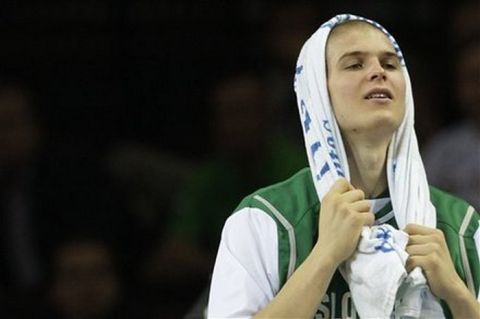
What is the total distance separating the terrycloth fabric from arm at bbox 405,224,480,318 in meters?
0.09

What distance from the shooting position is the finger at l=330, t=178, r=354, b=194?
341 centimetres

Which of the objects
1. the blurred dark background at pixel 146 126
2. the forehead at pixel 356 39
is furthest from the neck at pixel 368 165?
A: the blurred dark background at pixel 146 126

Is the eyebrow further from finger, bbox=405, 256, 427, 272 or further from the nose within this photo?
finger, bbox=405, 256, 427, 272

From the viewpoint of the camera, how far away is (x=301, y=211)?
3490mm

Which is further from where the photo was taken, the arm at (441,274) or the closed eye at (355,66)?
the closed eye at (355,66)

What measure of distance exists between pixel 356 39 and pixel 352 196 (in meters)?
0.41

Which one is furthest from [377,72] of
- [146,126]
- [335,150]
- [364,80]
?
[146,126]

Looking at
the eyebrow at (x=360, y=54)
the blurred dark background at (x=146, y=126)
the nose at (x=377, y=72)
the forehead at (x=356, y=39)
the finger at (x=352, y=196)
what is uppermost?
the forehead at (x=356, y=39)

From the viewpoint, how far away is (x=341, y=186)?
3.42 m

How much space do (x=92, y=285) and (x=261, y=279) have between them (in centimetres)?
216

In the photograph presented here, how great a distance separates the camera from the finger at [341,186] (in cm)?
341

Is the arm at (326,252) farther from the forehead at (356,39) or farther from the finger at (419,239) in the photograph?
the forehead at (356,39)

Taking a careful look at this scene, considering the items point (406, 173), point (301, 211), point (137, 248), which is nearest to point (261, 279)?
point (301, 211)

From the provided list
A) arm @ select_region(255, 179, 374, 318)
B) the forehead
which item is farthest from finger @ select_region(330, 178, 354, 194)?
the forehead
